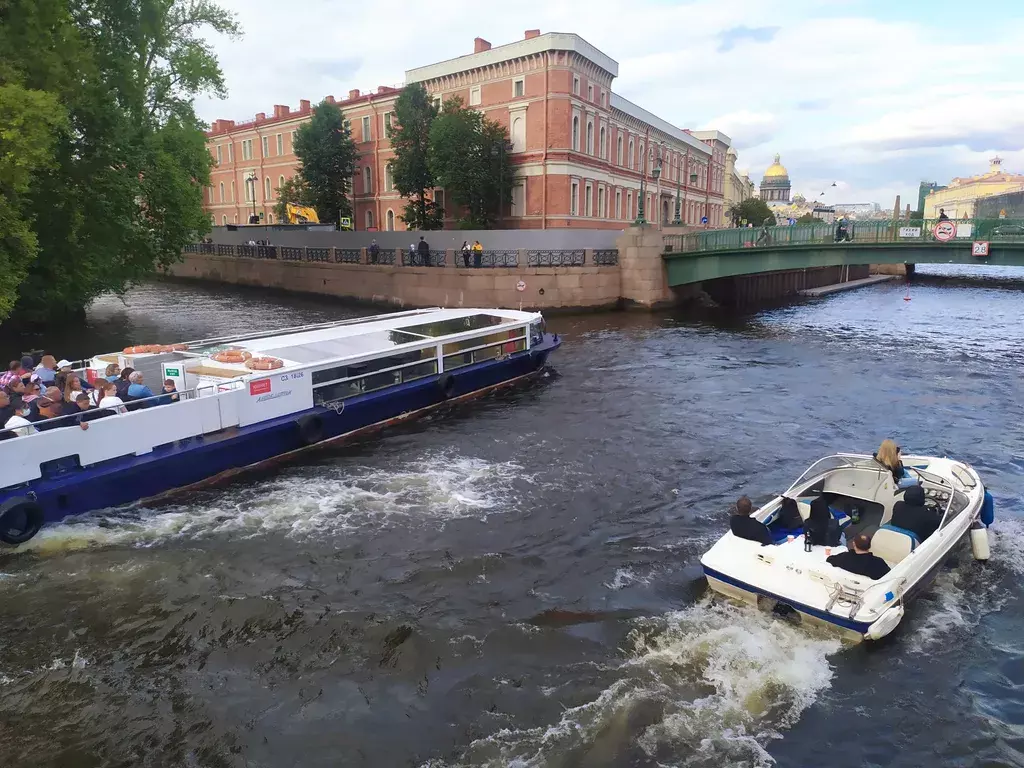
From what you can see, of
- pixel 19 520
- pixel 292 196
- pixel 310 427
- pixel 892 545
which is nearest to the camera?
pixel 892 545

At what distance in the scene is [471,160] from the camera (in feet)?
149

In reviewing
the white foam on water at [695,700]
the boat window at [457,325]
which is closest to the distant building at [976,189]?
the boat window at [457,325]

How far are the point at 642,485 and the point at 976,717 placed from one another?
6.90 metres

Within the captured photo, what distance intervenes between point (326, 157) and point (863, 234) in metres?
39.6

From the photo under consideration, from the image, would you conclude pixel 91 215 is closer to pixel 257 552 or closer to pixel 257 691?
pixel 257 552

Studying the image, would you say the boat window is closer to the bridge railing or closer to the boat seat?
the boat seat

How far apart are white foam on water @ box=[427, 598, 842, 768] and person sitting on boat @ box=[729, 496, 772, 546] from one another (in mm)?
922

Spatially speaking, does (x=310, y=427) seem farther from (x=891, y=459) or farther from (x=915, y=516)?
(x=915, y=516)

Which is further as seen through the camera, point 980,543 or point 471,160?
point 471,160

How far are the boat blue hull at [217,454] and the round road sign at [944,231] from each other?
22139mm

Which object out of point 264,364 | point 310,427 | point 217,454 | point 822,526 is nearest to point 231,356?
point 264,364

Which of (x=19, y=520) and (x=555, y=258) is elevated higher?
(x=555, y=258)

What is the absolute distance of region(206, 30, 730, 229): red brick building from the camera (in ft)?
151

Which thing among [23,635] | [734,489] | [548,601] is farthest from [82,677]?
[734,489]
